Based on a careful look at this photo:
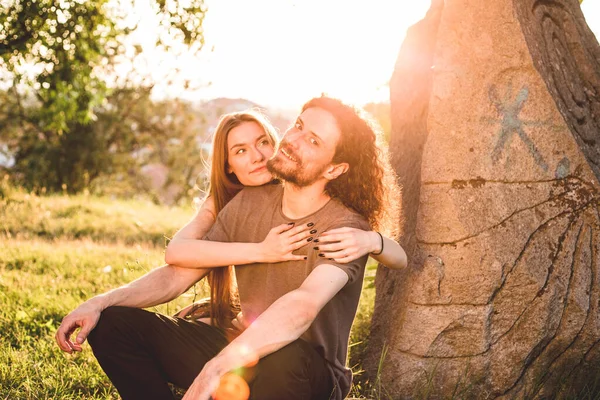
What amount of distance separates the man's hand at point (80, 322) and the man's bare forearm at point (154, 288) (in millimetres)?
99

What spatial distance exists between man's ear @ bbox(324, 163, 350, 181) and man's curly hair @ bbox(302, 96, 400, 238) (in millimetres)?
20

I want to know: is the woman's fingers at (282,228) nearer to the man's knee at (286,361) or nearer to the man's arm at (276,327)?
the man's arm at (276,327)

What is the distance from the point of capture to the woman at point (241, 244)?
327 cm

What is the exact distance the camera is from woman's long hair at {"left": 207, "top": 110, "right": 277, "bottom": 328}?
4012 mm

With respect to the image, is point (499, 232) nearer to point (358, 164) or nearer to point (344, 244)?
point (358, 164)

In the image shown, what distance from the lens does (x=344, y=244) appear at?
10.4 feet

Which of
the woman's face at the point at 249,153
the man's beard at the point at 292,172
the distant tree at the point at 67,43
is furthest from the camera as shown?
the distant tree at the point at 67,43

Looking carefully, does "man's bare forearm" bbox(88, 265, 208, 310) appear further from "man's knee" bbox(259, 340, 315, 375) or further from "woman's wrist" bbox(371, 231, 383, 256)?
"woman's wrist" bbox(371, 231, 383, 256)

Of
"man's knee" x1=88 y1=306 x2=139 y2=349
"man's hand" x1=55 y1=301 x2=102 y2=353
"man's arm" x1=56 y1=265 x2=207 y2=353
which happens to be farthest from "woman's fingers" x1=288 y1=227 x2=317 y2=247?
"man's hand" x1=55 y1=301 x2=102 y2=353

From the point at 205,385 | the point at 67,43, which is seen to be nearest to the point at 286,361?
the point at 205,385

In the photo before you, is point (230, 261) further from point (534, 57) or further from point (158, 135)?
point (158, 135)

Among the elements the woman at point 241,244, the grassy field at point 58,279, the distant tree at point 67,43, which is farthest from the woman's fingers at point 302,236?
the distant tree at point 67,43

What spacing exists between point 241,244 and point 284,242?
27 centimetres

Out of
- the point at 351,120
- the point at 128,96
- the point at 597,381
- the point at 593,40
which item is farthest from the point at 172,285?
the point at 128,96
